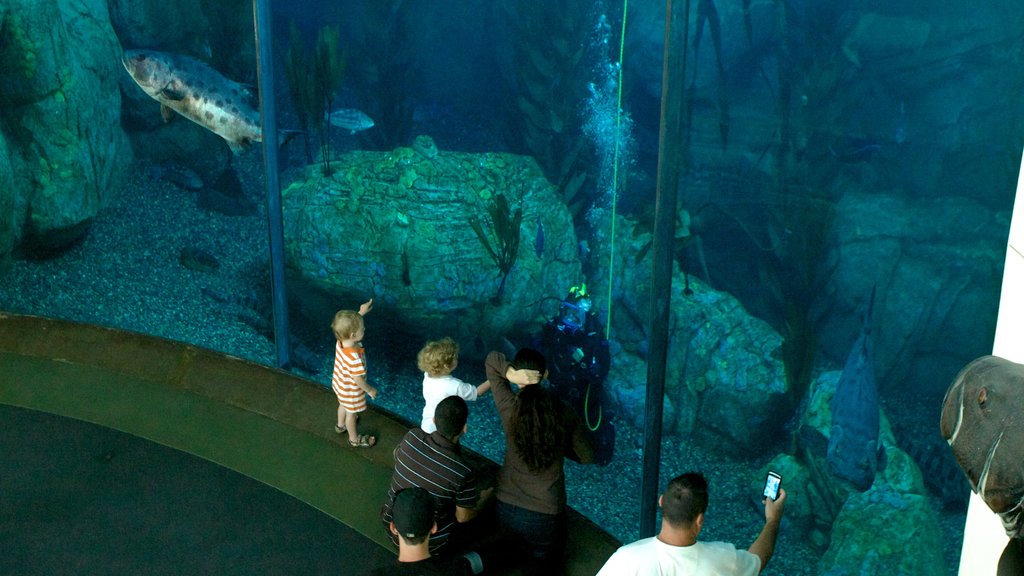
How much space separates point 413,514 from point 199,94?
17.7ft

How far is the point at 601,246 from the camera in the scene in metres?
5.89

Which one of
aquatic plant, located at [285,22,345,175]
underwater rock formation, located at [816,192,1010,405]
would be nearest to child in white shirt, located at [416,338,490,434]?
underwater rock formation, located at [816,192,1010,405]

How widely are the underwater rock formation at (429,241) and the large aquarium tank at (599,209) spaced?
0.9 inches

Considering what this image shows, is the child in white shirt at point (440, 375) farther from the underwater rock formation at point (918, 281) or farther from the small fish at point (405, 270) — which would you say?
the small fish at point (405, 270)

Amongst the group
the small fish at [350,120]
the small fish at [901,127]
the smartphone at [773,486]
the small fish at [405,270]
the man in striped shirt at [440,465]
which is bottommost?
the small fish at [405,270]

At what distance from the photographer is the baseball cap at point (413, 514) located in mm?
3162

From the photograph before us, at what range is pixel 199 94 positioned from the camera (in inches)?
290

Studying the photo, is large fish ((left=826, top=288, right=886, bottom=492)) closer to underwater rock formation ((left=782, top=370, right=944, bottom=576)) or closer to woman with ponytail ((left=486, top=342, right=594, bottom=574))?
underwater rock formation ((left=782, top=370, right=944, bottom=576))

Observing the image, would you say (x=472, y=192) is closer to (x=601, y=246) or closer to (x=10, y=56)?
(x=601, y=246)

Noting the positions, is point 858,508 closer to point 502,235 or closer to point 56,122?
point 502,235

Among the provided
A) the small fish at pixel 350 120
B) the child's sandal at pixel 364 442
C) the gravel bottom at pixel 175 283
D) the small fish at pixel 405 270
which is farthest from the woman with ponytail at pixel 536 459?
the small fish at pixel 350 120

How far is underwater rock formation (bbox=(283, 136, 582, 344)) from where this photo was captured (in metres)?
6.20

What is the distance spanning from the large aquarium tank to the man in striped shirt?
1.89 metres

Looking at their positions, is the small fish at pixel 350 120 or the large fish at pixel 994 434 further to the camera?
the small fish at pixel 350 120
